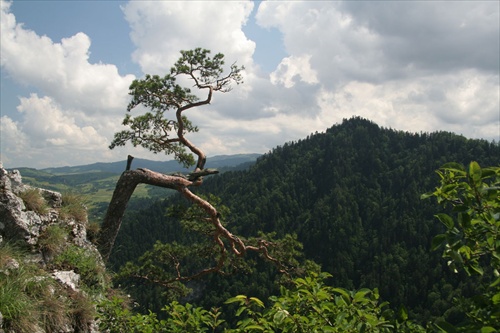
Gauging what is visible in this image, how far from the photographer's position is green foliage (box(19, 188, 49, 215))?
9312mm

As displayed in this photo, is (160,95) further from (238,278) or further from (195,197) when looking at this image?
(238,278)

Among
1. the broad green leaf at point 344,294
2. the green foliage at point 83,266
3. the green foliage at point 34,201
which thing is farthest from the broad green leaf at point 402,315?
the green foliage at point 34,201

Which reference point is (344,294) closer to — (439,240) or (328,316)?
(328,316)

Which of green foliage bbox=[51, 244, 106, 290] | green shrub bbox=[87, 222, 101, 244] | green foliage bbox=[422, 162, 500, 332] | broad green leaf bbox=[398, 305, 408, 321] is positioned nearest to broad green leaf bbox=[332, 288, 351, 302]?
broad green leaf bbox=[398, 305, 408, 321]

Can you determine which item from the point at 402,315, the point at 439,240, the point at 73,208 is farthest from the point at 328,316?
the point at 73,208

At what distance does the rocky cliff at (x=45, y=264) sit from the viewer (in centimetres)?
605

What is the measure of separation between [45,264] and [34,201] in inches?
76.0

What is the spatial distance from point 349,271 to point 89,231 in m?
163

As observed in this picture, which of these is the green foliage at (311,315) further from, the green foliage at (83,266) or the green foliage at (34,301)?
the green foliage at (83,266)

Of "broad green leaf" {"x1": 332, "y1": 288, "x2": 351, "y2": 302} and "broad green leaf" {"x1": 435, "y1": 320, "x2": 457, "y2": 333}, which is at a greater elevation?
"broad green leaf" {"x1": 435, "y1": 320, "x2": 457, "y2": 333}

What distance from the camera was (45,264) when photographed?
8.45 metres

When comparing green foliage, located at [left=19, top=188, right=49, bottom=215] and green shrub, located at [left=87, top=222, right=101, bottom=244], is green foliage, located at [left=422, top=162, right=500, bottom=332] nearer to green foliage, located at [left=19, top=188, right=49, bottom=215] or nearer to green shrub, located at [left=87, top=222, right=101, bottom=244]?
green foliage, located at [left=19, top=188, right=49, bottom=215]

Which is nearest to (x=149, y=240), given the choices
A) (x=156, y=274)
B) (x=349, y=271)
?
(x=349, y=271)

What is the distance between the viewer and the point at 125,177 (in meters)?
12.1
